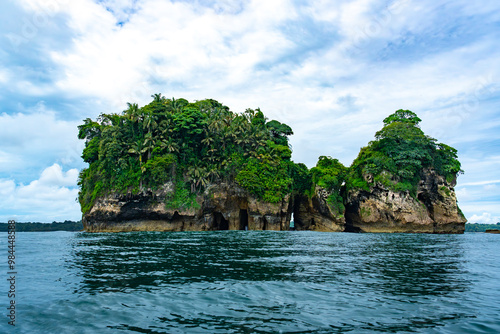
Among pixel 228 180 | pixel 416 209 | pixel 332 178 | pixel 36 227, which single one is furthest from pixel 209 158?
pixel 36 227

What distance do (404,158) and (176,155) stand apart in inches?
1273

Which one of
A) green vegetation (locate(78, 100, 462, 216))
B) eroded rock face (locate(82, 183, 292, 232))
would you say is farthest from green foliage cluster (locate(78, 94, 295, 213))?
eroded rock face (locate(82, 183, 292, 232))

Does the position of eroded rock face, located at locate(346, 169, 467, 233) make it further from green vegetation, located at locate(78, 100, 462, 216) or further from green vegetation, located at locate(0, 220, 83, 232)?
green vegetation, located at locate(0, 220, 83, 232)

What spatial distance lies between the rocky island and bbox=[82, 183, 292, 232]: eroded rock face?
5.5 inches

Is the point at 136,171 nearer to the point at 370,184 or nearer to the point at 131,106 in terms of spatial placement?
the point at 131,106

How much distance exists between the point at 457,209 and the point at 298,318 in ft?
161

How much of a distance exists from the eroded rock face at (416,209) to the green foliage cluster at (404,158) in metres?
1.07

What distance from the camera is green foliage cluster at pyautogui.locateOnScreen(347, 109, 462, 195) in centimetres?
4597

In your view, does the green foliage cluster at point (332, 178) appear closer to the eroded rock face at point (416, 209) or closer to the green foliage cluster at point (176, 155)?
the eroded rock face at point (416, 209)

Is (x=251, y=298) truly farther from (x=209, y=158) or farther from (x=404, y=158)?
(x=404, y=158)

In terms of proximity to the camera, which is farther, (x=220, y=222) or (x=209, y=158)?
(x=220, y=222)

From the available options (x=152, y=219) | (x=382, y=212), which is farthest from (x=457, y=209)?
(x=152, y=219)

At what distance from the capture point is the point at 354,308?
265 inches

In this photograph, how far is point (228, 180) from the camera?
1864 inches
